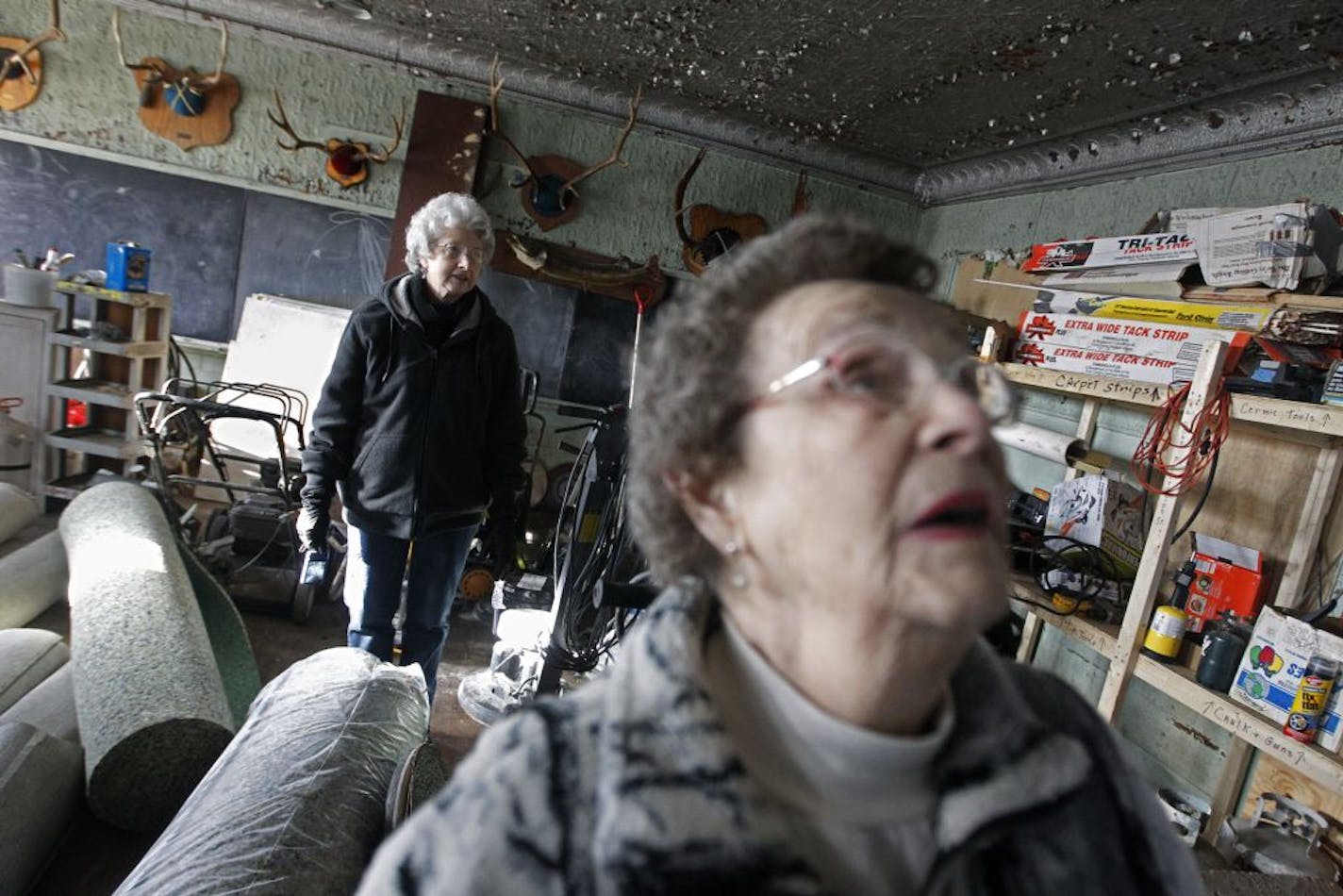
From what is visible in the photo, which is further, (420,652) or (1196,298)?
(420,652)

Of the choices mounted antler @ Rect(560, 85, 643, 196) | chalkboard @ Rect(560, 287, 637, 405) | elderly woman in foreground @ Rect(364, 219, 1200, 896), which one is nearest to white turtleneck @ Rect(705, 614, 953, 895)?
elderly woman in foreground @ Rect(364, 219, 1200, 896)

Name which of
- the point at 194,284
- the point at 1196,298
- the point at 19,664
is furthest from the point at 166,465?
the point at 1196,298

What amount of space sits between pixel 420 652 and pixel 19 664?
3.87ft

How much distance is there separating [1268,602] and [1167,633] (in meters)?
0.42

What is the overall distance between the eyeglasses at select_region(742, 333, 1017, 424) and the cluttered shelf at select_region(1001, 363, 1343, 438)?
0.90 m

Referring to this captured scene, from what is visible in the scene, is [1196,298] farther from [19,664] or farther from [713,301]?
[19,664]

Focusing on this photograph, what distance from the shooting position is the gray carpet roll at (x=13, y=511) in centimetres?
305

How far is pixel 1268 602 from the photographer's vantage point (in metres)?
1.93

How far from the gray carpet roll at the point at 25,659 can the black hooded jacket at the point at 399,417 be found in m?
1.02

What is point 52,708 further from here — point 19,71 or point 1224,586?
point 19,71

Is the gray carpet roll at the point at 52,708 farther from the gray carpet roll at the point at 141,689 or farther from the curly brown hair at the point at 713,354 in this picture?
the curly brown hair at the point at 713,354

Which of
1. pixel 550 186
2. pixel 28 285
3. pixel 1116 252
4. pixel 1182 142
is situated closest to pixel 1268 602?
pixel 1116 252

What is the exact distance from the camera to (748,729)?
Result: 0.65m

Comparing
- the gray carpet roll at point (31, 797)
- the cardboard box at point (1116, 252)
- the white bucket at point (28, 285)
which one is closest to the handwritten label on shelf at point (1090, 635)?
the cardboard box at point (1116, 252)
